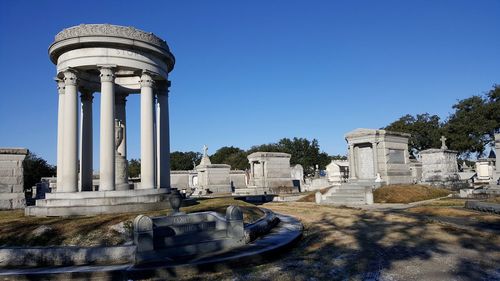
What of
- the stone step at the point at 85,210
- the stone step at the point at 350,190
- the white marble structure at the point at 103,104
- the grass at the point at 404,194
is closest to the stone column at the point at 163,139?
the white marble structure at the point at 103,104

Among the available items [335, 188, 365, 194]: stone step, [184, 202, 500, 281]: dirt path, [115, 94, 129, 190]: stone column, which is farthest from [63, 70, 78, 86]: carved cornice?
[335, 188, 365, 194]: stone step

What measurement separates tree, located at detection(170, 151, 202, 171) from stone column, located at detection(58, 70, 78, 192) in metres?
86.7

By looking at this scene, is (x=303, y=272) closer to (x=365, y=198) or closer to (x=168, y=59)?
(x=168, y=59)

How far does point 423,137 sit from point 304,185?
32598 mm

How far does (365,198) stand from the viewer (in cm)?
2273

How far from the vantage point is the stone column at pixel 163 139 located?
56.4 ft

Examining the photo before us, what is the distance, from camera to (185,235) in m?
8.62

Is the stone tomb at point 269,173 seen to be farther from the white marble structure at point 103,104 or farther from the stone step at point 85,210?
the stone step at point 85,210

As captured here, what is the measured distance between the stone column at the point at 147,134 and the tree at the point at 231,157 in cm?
7606

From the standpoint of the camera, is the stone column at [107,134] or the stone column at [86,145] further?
the stone column at [86,145]

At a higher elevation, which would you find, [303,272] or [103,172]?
[103,172]

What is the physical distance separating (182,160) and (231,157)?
1476 centimetres

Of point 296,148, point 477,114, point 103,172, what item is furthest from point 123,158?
point 296,148

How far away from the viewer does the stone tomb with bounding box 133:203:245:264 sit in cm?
777
